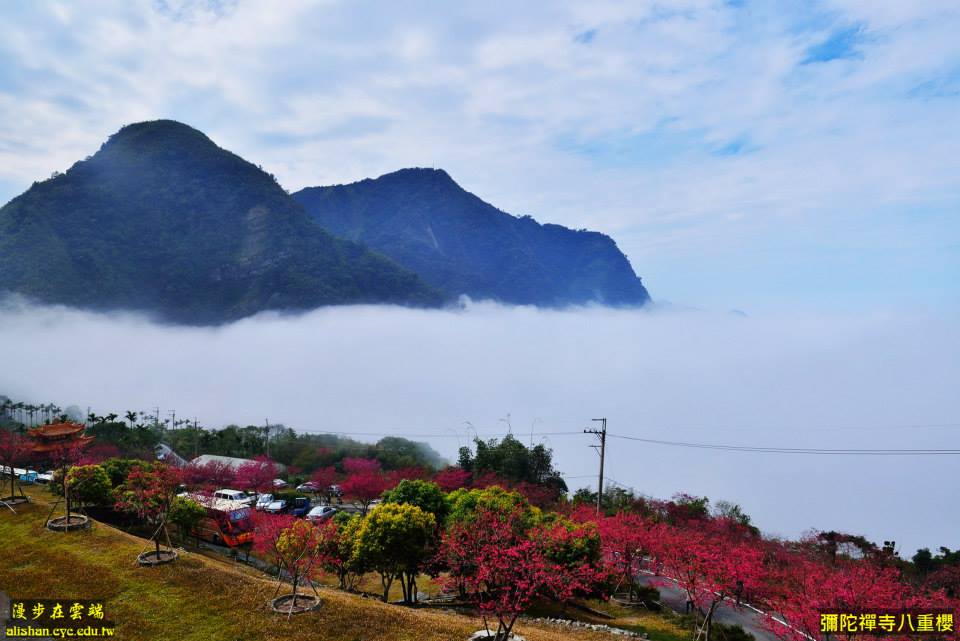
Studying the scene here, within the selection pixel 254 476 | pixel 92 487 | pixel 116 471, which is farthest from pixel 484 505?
pixel 254 476

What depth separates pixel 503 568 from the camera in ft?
50.5

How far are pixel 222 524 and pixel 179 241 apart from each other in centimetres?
16237

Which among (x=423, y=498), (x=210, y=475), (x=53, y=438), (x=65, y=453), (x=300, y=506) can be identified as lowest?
(x=300, y=506)

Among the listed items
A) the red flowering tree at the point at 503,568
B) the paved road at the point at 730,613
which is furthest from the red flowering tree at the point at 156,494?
the paved road at the point at 730,613

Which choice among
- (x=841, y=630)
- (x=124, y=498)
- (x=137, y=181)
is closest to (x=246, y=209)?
(x=137, y=181)

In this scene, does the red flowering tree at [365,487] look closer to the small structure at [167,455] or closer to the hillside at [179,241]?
the small structure at [167,455]

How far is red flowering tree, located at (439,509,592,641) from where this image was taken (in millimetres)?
15062

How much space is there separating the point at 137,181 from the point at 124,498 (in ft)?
593

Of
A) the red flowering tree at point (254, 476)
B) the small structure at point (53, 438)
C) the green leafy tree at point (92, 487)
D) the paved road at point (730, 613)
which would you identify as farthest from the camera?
the red flowering tree at point (254, 476)

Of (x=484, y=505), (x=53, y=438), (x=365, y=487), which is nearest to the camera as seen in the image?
(x=484, y=505)

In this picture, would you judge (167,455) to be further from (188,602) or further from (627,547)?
(627,547)

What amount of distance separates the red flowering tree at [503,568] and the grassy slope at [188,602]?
4.42 feet

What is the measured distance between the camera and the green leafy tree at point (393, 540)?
70.2 ft

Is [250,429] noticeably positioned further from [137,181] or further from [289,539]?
[137,181]
